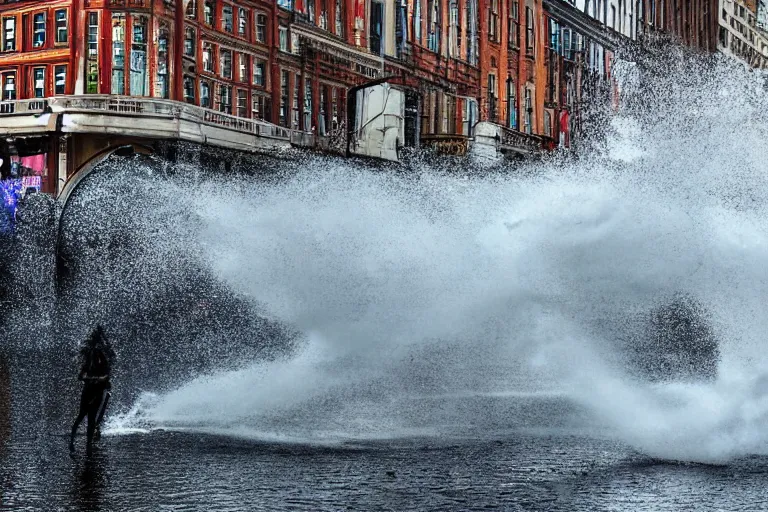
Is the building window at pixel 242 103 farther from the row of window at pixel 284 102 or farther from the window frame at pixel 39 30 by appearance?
the window frame at pixel 39 30

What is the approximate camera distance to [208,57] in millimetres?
47094

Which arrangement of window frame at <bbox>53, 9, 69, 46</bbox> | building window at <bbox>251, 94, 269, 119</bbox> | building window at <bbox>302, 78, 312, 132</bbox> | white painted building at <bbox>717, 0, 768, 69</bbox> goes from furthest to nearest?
white painted building at <bbox>717, 0, 768, 69</bbox> → building window at <bbox>302, 78, 312, 132</bbox> → building window at <bbox>251, 94, 269, 119</bbox> → window frame at <bbox>53, 9, 69, 46</bbox>

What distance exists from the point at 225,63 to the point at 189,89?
2.66 metres

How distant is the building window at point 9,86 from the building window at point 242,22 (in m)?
8.25

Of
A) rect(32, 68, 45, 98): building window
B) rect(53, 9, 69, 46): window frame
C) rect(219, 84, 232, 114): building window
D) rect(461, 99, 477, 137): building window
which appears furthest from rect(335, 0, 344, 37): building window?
rect(32, 68, 45, 98): building window

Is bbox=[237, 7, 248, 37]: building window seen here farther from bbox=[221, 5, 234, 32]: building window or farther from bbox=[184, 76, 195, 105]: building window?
bbox=[184, 76, 195, 105]: building window

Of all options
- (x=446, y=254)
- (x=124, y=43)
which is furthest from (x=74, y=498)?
(x=124, y=43)

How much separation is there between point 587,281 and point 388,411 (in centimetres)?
387

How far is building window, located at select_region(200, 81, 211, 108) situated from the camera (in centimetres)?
4659

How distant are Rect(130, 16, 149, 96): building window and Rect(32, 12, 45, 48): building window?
11.0ft

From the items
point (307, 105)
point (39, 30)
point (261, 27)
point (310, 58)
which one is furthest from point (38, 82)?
point (310, 58)

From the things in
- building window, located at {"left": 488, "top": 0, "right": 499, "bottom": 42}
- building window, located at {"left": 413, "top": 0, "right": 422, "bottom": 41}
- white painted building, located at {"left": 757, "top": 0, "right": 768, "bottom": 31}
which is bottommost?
building window, located at {"left": 413, "top": 0, "right": 422, "bottom": 41}

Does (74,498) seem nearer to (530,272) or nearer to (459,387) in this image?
(530,272)

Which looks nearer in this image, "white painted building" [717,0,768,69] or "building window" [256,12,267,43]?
"building window" [256,12,267,43]
